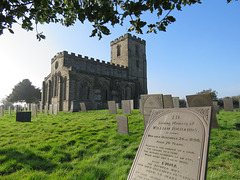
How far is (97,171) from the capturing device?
2764 millimetres

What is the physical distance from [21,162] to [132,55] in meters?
34.7

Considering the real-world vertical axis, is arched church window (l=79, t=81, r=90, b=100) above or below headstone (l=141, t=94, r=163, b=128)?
above

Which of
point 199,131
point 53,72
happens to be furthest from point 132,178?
point 53,72

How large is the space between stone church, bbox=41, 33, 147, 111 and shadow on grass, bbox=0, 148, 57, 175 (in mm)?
15931

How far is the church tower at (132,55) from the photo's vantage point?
34.9m

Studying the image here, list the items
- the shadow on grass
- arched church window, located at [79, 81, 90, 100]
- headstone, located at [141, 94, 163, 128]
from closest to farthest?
the shadow on grass → headstone, located at [141, 94, 163, 128] → arched church window, located at [79, 81, 90, 100]

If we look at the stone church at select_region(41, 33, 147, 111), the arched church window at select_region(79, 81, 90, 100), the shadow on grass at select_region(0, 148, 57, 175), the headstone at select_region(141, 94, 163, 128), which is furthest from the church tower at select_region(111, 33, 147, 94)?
the shadow on grass at select_region(0, 148, 57, 175)

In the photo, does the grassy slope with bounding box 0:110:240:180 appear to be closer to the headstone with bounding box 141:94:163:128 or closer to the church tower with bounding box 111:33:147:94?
the headstone with bounding box 141:94:163:128

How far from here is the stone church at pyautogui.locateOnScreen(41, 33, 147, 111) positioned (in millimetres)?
20922

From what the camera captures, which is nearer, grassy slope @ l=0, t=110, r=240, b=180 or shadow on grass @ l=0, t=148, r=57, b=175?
grassy slope @ l=0, t=110, r=240, b=180

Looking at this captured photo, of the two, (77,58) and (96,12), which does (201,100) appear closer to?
(96,12)

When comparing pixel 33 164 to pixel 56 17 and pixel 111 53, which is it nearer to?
pixel 56 17

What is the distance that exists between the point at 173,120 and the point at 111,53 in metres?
38.1

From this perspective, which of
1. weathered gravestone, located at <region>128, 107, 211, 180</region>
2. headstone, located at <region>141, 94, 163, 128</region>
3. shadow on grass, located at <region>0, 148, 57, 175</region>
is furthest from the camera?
headstone, located at <region>141, 94, 163, 128</region>
